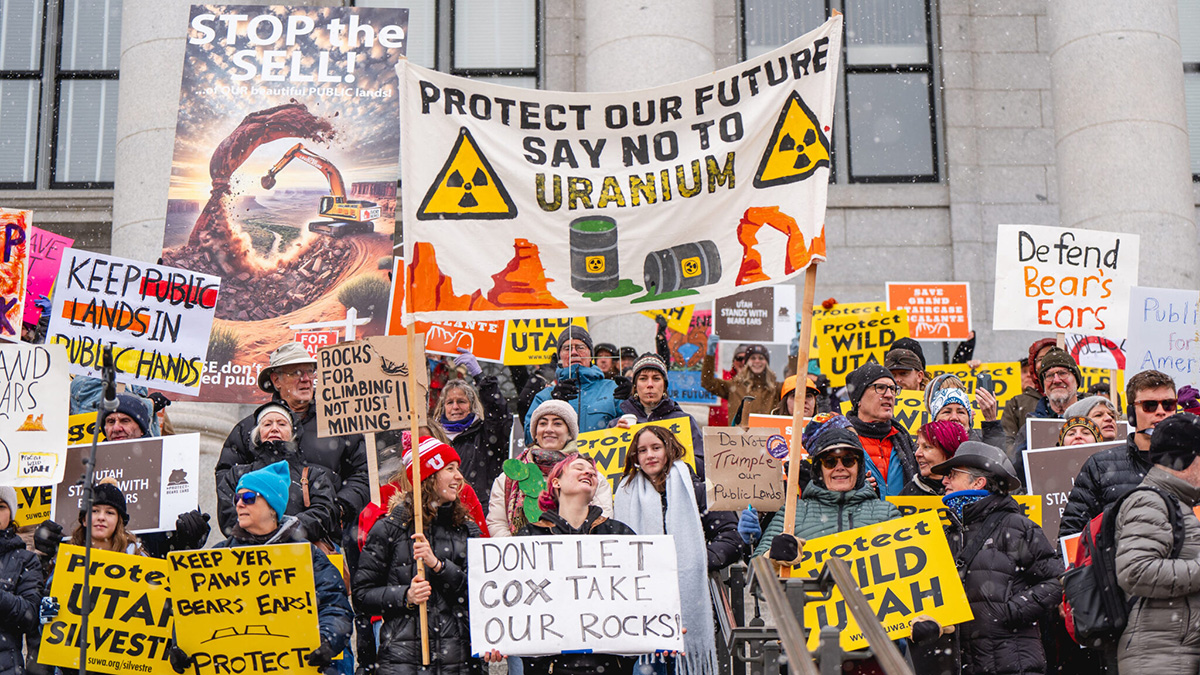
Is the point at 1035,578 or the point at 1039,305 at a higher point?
the point at 1039,305

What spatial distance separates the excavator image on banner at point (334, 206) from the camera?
11695mm

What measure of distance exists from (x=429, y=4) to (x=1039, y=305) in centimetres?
1021

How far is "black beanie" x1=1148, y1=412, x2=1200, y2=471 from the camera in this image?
270 inches

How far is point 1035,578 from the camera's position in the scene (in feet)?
24.8

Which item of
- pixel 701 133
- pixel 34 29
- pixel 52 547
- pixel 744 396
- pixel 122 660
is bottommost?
pixel 122 660

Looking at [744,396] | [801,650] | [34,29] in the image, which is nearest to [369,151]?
[744,396]

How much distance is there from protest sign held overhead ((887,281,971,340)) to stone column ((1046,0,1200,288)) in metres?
1.32

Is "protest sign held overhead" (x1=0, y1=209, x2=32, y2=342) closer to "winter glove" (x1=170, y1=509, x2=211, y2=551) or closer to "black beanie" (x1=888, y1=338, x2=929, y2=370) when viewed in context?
"winter glove" (x1=170, y1=509, x2=211, y2=551)

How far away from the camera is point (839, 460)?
25.9 ft

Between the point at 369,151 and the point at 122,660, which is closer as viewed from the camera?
the point at 122,660

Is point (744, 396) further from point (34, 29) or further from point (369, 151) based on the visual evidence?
point (34, 29)

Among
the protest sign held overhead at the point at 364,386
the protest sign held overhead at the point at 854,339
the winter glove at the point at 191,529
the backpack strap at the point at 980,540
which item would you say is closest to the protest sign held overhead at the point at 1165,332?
the protest sign held overhead at the point at 854,339

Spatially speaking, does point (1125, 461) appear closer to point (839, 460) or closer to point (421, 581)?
point (839, 460)

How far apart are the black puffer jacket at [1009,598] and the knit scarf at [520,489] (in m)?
2.20
